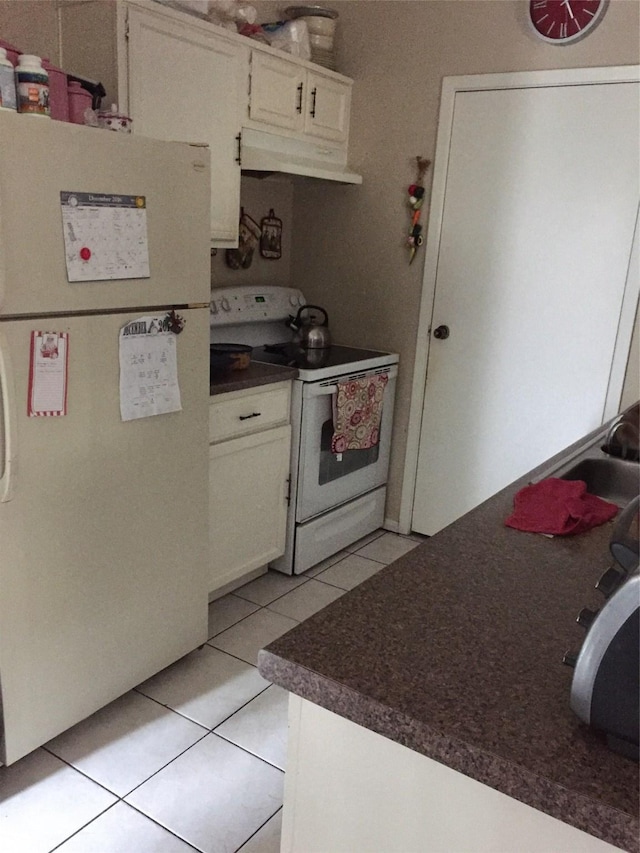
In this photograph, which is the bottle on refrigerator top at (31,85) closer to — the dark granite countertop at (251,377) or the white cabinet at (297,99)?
the dark granite countertop at (251,377)

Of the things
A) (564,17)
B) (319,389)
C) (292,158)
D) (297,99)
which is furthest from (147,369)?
(564,17)

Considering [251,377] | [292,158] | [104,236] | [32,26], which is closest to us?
[104,236]

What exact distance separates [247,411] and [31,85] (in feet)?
4.35

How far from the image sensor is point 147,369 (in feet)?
6.50

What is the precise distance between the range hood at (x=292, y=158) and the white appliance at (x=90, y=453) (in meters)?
0.81

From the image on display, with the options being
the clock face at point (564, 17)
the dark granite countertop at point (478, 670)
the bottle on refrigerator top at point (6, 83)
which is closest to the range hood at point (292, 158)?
the clock face at point (564, 17)

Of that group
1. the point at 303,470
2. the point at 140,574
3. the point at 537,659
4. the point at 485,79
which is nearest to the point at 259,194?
the point at 485,79

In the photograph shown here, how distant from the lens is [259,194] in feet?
11.0

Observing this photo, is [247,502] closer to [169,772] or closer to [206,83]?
[169,772]

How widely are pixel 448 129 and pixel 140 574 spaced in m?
2.30

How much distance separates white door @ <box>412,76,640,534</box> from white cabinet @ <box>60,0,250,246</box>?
103 centimetres

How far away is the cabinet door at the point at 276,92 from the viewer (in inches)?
107

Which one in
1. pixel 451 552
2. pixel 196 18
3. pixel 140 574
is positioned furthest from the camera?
pixel 196 18

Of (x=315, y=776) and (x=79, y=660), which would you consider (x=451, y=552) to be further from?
(x=79, y=660)
